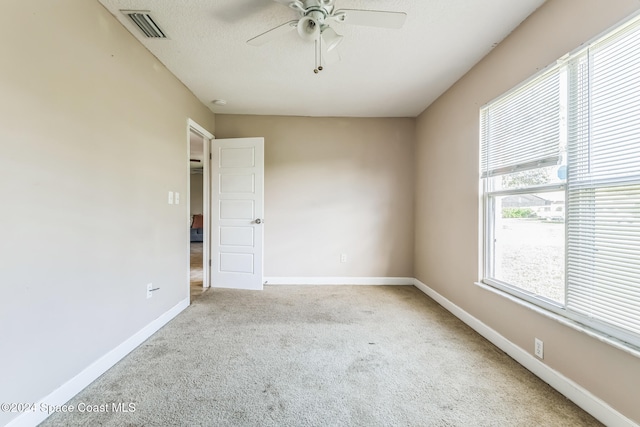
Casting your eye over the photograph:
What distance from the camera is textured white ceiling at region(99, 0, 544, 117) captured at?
1791 mm

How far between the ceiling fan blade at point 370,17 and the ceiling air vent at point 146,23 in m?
1.36

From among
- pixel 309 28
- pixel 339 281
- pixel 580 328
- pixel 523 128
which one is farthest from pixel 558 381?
pixel 309 28

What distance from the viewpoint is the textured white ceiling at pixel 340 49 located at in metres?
1.79

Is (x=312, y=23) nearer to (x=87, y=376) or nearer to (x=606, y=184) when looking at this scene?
(x=606, y=184)

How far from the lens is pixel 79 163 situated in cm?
162

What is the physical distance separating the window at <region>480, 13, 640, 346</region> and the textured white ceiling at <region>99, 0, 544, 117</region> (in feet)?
1.92

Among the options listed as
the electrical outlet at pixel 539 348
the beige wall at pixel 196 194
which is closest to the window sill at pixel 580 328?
the electrical outlet at pixel 539 348

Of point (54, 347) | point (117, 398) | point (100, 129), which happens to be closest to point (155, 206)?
point (100, 129)

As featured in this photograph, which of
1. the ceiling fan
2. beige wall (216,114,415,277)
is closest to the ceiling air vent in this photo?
the ceiling fan

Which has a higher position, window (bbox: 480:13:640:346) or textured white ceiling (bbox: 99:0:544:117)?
textured white ceiling (bbox: 99:0:544:117)

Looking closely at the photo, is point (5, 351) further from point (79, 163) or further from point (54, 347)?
point (79, 163)

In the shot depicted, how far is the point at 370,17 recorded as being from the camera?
1.56 metres

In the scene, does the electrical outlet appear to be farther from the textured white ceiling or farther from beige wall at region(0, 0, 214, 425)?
beige wall at region(0, 0, 214, 425)

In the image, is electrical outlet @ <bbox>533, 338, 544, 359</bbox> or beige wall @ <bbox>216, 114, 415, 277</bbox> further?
beige wall @ <bbox>216, 114, 415, 277</bbox>
